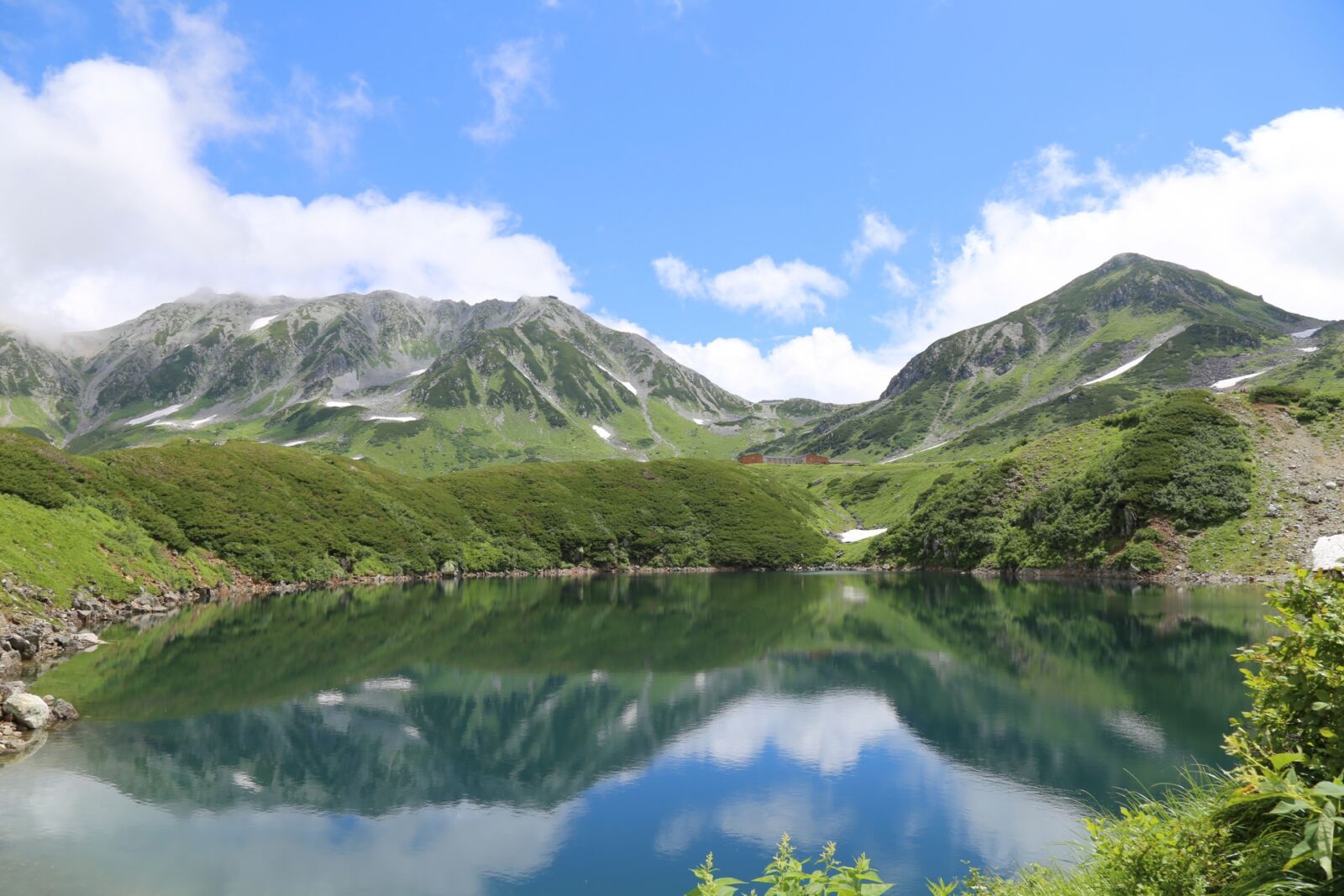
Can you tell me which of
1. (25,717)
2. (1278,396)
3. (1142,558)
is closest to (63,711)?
(25,717)

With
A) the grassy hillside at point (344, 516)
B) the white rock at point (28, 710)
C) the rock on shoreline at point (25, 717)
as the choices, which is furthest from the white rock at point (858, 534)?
the white rock at point (28, 710)

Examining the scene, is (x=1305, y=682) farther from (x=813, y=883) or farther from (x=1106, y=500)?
(x=1106, y=500)

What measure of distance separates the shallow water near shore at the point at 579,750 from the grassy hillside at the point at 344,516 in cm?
1311

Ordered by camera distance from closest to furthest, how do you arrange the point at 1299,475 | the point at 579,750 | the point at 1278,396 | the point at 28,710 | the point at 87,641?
the point at 28,710, the point at 579,750, the point at 87,641, the point at 1299,475, the point at 1278,396

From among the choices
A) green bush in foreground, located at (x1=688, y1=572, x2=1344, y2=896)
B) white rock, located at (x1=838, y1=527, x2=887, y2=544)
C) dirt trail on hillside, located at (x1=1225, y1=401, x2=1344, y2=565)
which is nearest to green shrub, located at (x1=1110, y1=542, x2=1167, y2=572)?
dirt trail on hillside, located at (x1=1225, y1=401, x2=1344, y2=565)

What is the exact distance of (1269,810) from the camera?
6.27 meters

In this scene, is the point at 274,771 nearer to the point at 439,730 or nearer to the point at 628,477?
the point at 439,730

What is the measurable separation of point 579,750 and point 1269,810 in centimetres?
2568

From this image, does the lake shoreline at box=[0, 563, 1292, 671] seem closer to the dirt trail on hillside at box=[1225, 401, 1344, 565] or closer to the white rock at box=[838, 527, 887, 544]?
the dirt trail on hillside at box=[1225, 401, 1344, 565]

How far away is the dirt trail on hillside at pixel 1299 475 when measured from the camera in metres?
77.8

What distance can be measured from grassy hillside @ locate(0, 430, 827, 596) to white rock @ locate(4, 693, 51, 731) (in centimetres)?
2176

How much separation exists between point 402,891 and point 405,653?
1225 inches

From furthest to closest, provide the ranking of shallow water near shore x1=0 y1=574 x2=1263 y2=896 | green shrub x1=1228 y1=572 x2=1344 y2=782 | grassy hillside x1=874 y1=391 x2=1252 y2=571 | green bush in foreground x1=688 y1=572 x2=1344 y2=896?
grassy hillside x1=874 y1=391 x2=1252 y2=571, shallow water near shore x1=0 y1=574 x2=1263 y2=896, green shrub x1=1228 y1=572 x2=1344 y2=782, green bush in foreground x1=688 y1=572 x2=1344 y2=896

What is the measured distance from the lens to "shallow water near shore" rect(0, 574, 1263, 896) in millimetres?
18484
